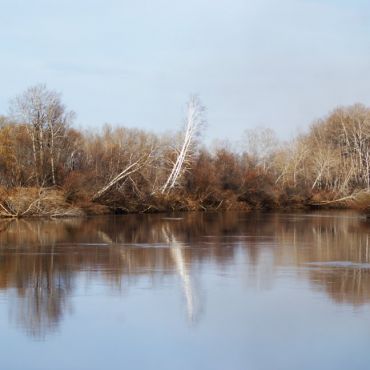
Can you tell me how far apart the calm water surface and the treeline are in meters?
18.4

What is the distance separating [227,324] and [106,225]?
74.2 feet

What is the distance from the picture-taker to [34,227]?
100ft

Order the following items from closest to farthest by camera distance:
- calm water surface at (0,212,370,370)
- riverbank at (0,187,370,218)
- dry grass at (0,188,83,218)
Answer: calm water surface at (0,212,370,370) → dry grass at (0,188,83,218) → riverbank at (0,187,370,218)

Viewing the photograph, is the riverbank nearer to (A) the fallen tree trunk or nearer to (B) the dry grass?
(B) the dry grass

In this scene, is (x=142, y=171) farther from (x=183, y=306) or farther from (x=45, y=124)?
(x=183, y=306)

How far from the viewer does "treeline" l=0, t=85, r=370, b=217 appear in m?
41.1

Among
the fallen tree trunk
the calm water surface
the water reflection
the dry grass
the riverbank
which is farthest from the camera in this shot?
the fallen tree trunk

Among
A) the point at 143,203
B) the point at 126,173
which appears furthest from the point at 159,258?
the point at 143,203

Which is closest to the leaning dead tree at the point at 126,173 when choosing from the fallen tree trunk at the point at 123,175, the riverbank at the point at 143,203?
the fallen tree trunk at the point at 123,175

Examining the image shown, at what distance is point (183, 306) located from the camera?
1212 cm

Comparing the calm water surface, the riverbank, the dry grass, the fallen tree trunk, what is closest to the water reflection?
the calm water surface

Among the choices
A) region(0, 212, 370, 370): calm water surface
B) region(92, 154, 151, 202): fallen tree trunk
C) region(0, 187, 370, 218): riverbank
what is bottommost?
region(0, 212, 370, 370): calm water surface

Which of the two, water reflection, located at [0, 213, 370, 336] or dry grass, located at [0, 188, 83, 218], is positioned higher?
dry grass, located at [0, 188, 83, 218]

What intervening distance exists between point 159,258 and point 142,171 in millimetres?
27709
